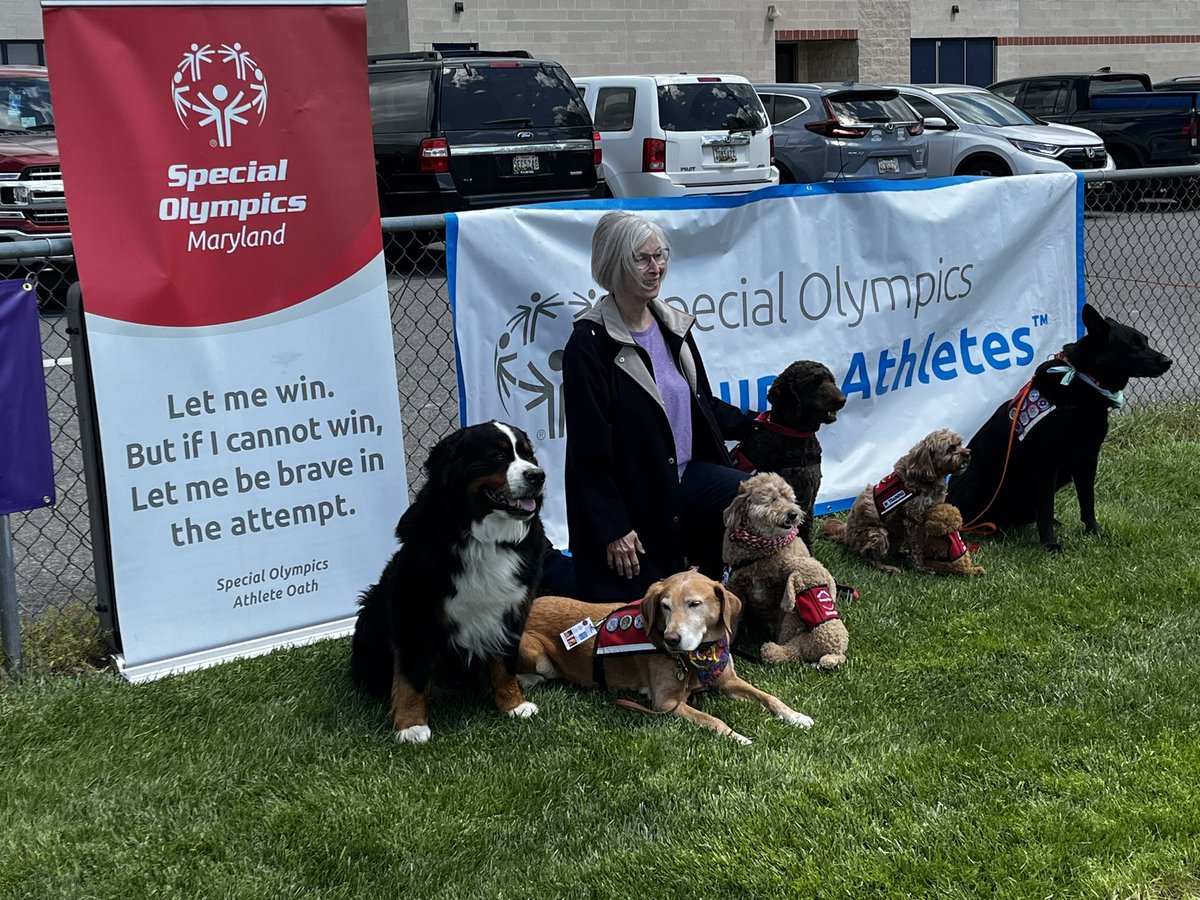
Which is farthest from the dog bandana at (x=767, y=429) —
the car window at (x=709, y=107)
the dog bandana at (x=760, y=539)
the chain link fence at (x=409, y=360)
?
the car window at (x=709, y=107)

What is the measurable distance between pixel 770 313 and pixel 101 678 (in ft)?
11.1

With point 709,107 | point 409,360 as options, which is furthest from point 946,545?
point 709,107

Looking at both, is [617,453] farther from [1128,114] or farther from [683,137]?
[1128,114]

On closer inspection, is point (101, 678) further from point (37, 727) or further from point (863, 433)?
point (863, 433)

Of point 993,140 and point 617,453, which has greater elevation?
point 993,140

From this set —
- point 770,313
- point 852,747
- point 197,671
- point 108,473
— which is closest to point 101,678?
point 197,671

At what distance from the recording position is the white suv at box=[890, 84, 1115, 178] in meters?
17.9

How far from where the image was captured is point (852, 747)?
3793 millimetres

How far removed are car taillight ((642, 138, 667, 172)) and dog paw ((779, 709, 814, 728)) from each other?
40.0 ft

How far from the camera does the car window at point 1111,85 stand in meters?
22.0

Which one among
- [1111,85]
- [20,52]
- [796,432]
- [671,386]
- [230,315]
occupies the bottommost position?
[796,432]

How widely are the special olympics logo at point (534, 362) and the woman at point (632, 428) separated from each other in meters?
0.65

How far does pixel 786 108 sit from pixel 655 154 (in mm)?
3662

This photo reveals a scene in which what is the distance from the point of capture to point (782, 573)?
4.54 metres
